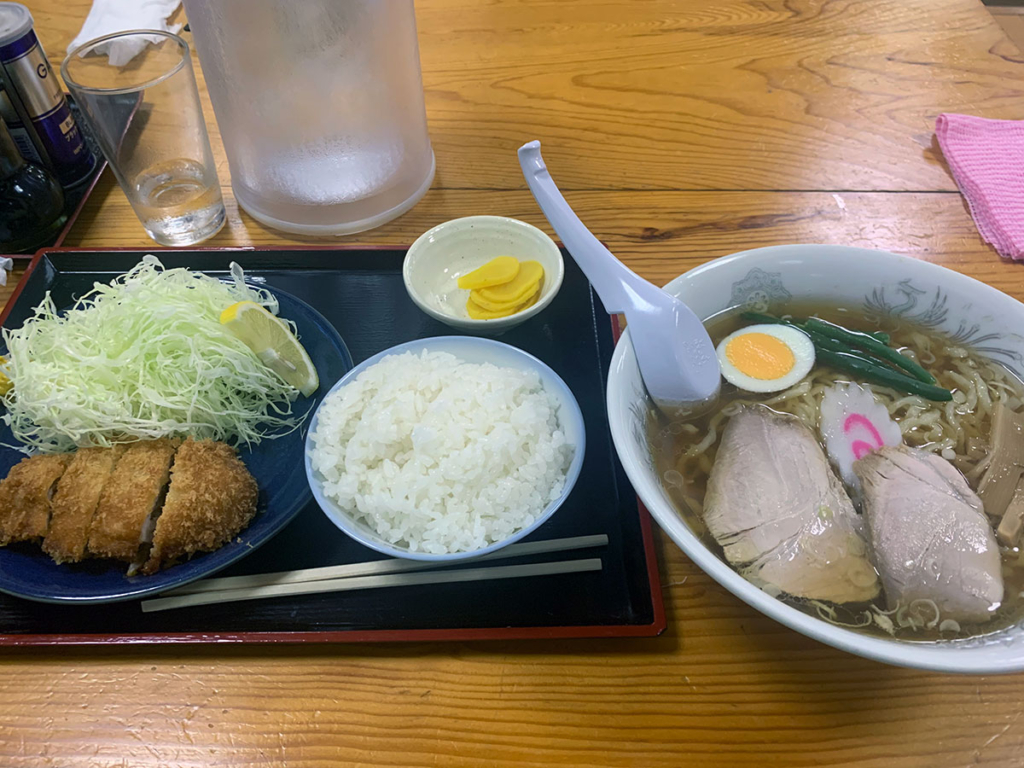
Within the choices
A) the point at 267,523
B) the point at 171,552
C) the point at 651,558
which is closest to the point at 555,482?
the point at 651,558

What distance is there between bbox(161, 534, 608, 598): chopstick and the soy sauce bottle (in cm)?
103

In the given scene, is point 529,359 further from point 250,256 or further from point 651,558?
point 250,256

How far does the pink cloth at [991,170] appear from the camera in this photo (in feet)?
4.86

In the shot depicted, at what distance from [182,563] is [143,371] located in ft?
1.48

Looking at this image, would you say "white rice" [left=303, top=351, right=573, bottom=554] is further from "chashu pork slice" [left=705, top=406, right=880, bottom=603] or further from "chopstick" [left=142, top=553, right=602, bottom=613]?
"chashu pork slice" [left=705, top=406, right=880, bottom=603]

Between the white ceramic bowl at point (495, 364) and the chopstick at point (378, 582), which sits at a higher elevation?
the white ceramic bowl at point (495, 364)

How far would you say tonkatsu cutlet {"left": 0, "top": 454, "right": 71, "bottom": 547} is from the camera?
1.04 metres

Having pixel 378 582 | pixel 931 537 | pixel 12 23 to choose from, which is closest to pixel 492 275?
pixel 378 582

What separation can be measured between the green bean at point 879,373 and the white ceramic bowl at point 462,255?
0.53 metres

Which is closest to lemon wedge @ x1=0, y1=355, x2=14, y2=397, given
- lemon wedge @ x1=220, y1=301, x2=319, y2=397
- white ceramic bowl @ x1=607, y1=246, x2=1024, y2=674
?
lemon wedge @ x1=220, y1=301, x2=319, y2=397

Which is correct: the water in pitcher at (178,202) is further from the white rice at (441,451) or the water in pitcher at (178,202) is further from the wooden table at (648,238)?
the white rice at (441,451)

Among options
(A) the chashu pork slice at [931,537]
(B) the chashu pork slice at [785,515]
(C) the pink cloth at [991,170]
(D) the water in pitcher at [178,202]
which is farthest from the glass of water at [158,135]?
(C) the pink cloth at [991,170]

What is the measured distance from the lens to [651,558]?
1.00 metres

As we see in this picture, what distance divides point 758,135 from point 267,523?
5.22 feet
